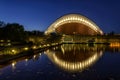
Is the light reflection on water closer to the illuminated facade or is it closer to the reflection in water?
the reflection in water

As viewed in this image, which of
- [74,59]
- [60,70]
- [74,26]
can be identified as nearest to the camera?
[60,70]

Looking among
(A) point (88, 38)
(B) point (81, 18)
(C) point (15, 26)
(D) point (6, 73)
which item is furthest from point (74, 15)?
(D) point (6, 73)

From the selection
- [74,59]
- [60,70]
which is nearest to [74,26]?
[74,59]

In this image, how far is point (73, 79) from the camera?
14.3 meters

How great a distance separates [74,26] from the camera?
291 feet

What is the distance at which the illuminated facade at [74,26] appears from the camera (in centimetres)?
8700

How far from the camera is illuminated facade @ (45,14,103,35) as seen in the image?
3425 inches

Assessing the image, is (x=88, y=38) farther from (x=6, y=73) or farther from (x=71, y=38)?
(x=6, y=73)

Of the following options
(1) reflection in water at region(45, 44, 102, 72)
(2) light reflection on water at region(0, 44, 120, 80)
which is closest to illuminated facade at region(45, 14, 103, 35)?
(1) reflection in water at region(45, 44, 102, 72)

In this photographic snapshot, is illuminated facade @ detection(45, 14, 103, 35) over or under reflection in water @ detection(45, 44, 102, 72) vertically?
over

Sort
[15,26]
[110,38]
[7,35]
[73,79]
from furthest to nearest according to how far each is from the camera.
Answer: [110,38], [15,26], [7,35], [73,79]

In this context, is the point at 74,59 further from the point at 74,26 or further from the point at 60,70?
the point at 74,26

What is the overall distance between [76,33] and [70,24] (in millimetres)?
3279

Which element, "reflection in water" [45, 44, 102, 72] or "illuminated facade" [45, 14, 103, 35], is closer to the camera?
"reflection in water" [45, 44, 102, 72]
